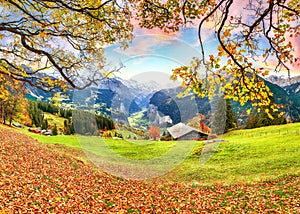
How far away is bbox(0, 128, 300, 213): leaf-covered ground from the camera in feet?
28.5

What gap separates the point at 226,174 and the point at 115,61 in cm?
1277

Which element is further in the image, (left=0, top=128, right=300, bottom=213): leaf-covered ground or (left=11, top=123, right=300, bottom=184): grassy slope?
(left=11, top=123, right=300, bottom=184): grassy slope

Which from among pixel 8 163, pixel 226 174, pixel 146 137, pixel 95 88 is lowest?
pixel 226 174

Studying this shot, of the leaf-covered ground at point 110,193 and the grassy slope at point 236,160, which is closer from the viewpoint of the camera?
the leaf-covered ground at point 110,193

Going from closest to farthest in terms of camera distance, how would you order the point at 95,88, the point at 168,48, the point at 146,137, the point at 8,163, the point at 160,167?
the point at 168,48 → the point at 95,88 → the point at 146,137 → the point at 8,163 → the point at 160,167

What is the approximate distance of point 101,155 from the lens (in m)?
19.9

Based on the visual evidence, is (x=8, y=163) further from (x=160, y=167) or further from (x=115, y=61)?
(x=160, y=167)

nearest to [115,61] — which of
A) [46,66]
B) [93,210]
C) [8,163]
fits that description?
[46,66]

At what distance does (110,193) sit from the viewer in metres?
11.6

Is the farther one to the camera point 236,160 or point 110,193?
point 236,160

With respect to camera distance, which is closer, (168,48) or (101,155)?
(168,48)

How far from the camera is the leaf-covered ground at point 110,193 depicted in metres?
8.68

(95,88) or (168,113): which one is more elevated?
(95,88)

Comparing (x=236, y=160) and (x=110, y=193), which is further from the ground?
(x=236, y=160)
